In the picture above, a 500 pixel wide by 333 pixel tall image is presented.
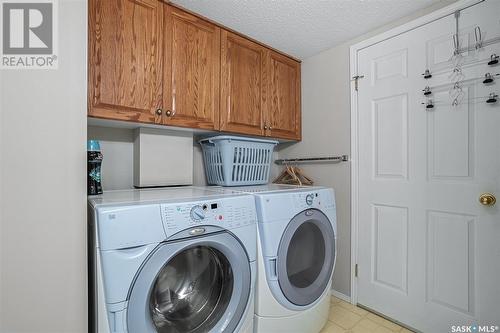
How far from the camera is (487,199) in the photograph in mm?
1295

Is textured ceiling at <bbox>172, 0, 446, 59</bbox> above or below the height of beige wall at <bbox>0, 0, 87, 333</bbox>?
above

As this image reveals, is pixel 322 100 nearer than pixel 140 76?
No

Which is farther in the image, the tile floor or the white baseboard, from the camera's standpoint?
the white baseboard

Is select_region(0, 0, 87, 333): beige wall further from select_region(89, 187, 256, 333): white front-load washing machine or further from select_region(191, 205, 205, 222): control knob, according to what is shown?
select_region(191, 205, 205, 222): control knob

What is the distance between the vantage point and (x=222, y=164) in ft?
5.83

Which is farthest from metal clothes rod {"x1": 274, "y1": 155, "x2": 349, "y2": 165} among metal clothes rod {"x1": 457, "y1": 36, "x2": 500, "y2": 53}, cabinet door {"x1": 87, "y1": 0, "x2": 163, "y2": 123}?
cabinet door {"x1": 87, "y1": 0, "x2": 163, "y2": 123}

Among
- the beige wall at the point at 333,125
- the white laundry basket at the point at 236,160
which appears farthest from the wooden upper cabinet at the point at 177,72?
the beige wall at the point at 333,125

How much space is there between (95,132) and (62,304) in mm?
1068

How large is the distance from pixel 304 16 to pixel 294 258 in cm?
158

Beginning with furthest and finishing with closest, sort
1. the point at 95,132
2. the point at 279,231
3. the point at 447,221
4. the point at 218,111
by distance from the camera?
the point at 218,111, the point at 95,132, the point at 447,221, the point at 279,231

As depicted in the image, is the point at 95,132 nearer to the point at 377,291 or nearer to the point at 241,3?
the point at 241,3

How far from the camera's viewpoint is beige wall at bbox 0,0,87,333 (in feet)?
2.51

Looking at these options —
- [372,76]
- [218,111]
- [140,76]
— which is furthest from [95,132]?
[372,76]

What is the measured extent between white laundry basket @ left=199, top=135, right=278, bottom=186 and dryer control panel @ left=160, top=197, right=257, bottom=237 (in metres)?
0.58
